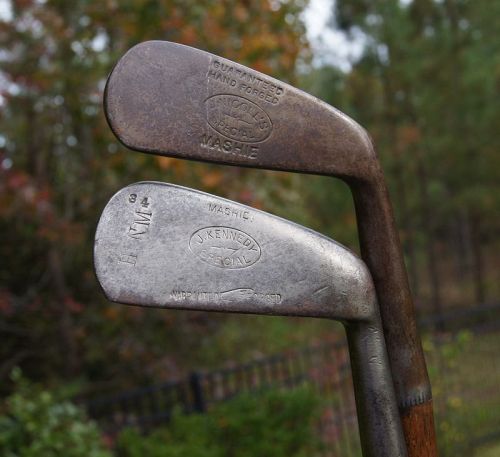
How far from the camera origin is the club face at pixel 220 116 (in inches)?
51.8

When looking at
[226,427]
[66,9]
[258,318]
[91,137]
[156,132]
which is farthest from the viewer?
[258,318]

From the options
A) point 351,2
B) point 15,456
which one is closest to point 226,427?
point 15,456

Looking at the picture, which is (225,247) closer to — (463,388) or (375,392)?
(375,392)

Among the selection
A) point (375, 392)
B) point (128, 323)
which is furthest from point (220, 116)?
point (128, 323)

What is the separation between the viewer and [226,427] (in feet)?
12.6

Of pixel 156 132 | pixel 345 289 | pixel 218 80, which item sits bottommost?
pixel 345 289

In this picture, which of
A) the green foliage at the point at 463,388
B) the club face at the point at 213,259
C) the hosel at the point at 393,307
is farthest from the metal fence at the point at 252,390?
the club face at the point at 213,259

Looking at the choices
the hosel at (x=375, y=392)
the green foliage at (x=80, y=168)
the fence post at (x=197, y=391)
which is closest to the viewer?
the hosel at (x=375, y=392)

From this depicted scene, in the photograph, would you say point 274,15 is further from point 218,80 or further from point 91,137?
point 218,80

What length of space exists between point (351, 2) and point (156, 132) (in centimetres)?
1367

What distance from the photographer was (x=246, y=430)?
12.5 feet

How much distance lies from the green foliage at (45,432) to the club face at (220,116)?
2.49 m

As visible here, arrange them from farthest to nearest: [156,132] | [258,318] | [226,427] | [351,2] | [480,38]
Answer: [351,2], [480,38], [258,318], [226,427], [156,132]

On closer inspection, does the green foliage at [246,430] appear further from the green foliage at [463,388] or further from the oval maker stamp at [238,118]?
Answer: the oval maker stamp at [238,118]
